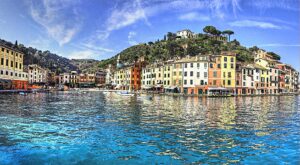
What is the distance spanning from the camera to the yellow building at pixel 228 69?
89812mm

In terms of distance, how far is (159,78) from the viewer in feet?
359

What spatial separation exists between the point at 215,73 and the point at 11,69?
70.8m

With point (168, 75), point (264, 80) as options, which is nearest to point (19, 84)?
point (168, 75)

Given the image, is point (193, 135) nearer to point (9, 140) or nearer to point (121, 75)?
point (9, 140)

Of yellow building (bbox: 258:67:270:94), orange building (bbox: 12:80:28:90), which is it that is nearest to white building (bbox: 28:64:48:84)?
orange building (bbox: 12:80:28:90)

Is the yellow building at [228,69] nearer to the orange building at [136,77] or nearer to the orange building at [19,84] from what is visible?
the orange building at [136,77]

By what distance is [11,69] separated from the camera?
8550 centimetres

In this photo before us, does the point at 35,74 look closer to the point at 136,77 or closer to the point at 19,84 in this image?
the point at 19,84

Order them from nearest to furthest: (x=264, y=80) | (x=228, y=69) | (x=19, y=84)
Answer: (x=228, y=69), (x=19, y=84), (x=264, y=80)

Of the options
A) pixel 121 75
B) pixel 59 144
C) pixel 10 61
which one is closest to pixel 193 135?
pixel 59 144

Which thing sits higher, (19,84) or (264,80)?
(264,80)

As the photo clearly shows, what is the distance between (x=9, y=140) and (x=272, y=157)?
17.2 m

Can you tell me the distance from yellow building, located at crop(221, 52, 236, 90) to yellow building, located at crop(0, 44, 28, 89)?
73128 millimetres

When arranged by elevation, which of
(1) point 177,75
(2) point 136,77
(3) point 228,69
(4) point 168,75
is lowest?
(1) point 177,75
